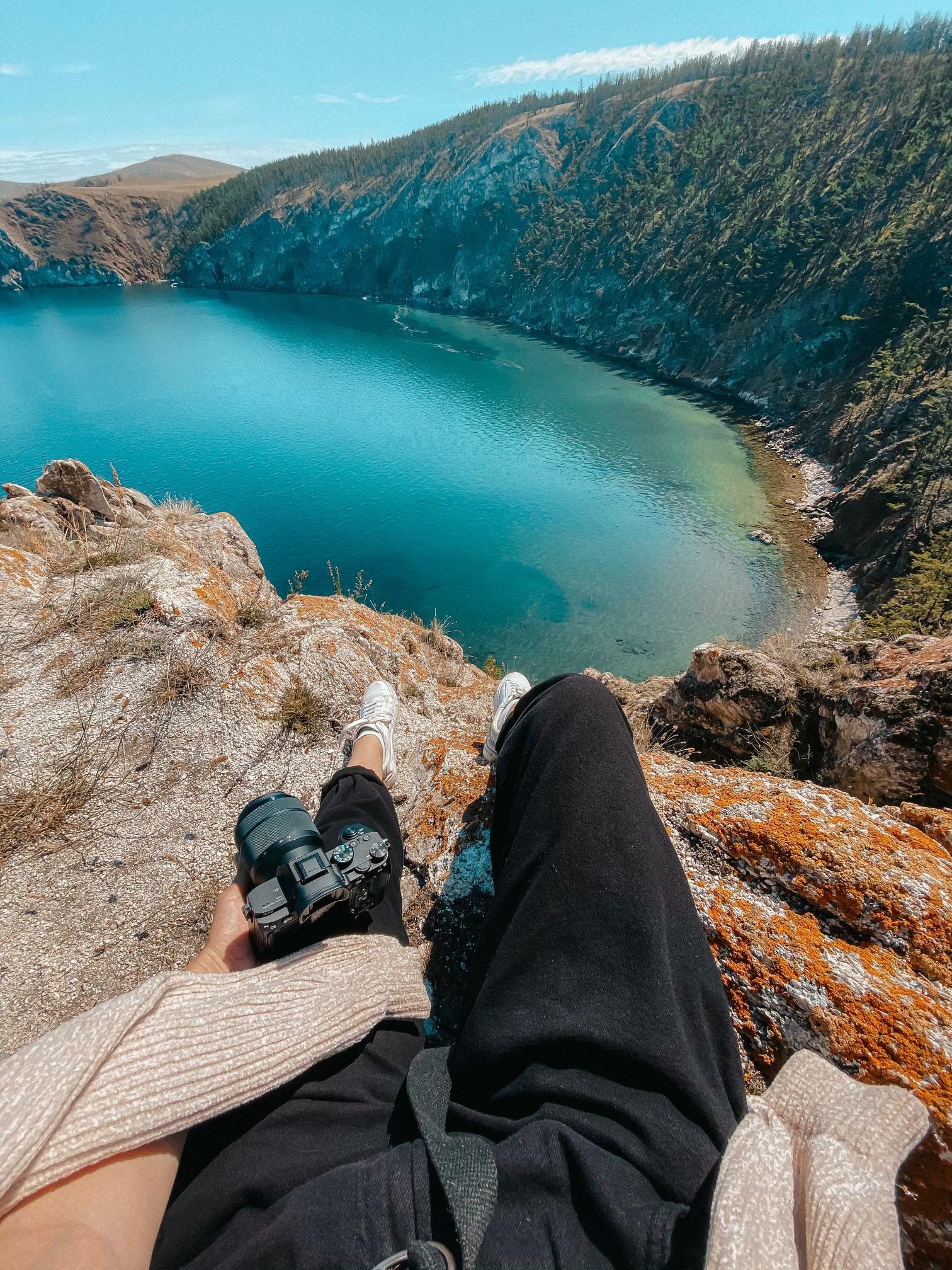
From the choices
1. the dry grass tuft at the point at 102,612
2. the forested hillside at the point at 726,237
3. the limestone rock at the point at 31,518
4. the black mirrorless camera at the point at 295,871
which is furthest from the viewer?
the forested hillside at the point at 726,237

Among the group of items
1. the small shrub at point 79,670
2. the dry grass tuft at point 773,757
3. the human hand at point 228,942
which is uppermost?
the human hand at point 228,942

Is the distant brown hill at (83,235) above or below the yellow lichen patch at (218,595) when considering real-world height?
above

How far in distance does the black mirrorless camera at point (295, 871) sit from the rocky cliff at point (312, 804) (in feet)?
2.33

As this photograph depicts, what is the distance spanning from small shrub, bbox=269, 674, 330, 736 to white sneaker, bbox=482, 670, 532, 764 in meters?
1.10

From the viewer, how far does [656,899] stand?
147 centimetres

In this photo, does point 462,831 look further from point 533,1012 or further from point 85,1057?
point 85,1057

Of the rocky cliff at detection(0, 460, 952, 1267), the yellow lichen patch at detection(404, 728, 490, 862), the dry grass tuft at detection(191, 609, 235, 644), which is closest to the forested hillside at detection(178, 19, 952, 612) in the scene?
the rocky cliff at detection(0, 460, 952, 1267)

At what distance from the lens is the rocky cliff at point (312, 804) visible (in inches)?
62.7

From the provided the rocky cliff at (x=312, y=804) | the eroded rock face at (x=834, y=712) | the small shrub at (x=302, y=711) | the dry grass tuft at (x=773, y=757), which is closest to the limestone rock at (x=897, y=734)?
the eroded rock face at (x=834, y=712)

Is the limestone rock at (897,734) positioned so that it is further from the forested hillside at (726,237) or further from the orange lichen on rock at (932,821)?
the forested hillside at (726,237)

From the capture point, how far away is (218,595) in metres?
4.27

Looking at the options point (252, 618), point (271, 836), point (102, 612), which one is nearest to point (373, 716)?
point (271, 836)

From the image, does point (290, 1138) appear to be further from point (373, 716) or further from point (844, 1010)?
point (373, 716)

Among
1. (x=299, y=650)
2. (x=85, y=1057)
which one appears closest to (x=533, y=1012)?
(x=85, y=1057)
